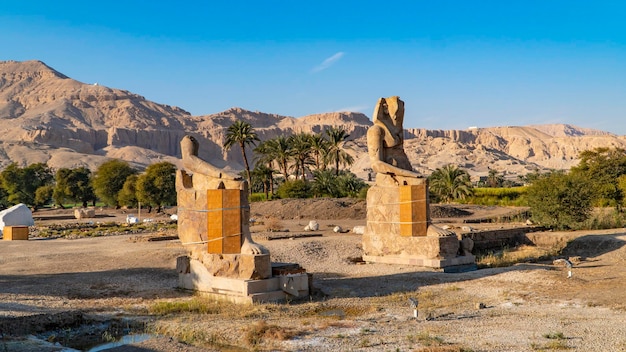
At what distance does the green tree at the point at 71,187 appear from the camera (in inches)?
2060

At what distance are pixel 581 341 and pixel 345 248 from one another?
33.0 feet

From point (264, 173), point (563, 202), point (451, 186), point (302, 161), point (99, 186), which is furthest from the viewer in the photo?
point (99, 186)

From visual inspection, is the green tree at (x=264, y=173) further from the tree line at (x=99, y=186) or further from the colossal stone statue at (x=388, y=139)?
the colossal stone statue at (x=388, y=139)

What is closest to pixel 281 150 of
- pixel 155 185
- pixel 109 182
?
pixel 155 185

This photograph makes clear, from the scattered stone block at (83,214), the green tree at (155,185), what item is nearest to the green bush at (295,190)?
the green tree at (155,185)

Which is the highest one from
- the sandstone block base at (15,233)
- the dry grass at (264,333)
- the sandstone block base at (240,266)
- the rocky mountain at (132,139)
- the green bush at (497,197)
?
the rocky mountain at (132,139)

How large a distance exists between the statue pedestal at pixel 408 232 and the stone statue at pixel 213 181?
4838 millimetres

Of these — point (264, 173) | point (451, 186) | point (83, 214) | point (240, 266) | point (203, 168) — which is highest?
point (264, 173)

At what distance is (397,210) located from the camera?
14.2 meters

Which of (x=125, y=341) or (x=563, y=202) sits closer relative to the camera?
(x=125, y=341)

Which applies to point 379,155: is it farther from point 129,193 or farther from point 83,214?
point 129,193

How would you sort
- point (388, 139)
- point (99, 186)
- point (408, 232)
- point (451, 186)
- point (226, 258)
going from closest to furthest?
point (226, 258) < point (408, 232) < point (388, 139) < point (451, 186) < point (99, 186)

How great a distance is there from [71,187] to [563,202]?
4481cm

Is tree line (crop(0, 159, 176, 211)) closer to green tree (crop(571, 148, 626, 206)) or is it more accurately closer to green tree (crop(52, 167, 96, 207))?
green tree (crop(52, 167, 96, 207))
